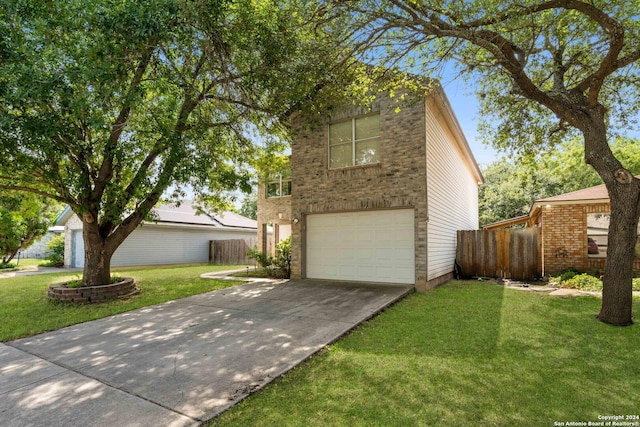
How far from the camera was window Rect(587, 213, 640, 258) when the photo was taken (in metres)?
11.3

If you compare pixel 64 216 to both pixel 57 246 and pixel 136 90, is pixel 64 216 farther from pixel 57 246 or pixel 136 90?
pixel 136 90

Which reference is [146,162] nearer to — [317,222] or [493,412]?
[317,222]

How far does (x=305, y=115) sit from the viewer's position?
9.60m

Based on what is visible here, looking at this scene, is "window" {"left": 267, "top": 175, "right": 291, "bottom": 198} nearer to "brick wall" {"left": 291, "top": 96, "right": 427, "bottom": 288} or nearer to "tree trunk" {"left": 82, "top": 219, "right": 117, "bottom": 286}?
"brick wall" {"left": 291, "top": 96, "right": 427, "bottom": 288}

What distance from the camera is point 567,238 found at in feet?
37.6

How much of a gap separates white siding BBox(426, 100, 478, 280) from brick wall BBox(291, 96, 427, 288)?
360 millimetres

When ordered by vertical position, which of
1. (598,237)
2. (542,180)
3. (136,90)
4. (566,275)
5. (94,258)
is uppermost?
(542,180)

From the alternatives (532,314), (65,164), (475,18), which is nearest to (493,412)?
(532,314)

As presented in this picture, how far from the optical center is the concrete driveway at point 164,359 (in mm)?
2971

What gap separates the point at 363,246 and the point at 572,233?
762cm

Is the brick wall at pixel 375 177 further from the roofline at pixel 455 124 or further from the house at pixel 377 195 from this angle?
the roofline at pixel 455 124

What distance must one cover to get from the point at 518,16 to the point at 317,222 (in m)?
7.11

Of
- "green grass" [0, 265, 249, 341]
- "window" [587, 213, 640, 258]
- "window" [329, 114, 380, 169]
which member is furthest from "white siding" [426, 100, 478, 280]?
"green grass" [0, 265, 249, 341]

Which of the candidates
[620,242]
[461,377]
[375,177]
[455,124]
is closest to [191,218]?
[375,177]
